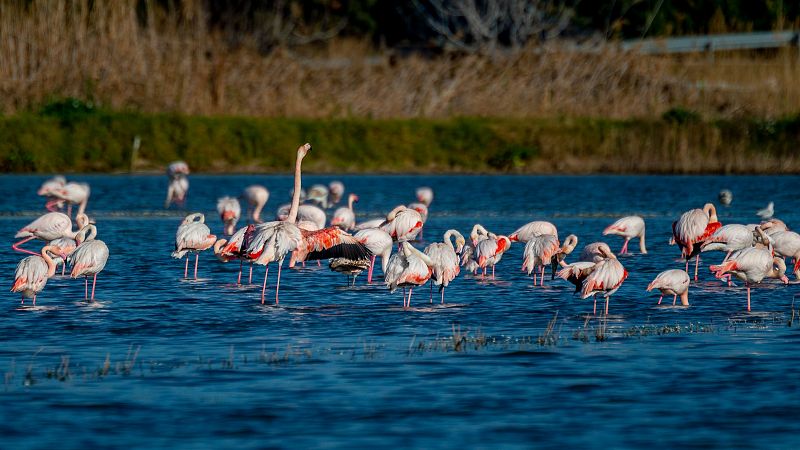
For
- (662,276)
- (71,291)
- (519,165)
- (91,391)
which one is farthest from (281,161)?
(91,391)

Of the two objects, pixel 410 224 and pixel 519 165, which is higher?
pixel 519 165

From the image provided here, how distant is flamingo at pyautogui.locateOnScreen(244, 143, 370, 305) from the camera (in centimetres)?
1512

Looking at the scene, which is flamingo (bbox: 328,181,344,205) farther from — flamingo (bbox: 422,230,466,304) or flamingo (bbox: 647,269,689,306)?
flamingo (bbox: 647,269,689,306)

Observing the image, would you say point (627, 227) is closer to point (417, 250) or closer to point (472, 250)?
point (472, 250)

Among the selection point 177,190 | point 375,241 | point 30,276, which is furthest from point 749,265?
point 177,190

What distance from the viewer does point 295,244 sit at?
15.2 meters

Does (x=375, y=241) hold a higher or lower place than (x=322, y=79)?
lower

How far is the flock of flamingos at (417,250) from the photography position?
559 inches

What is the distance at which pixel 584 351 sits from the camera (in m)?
11.9

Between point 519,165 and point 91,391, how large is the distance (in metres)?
28.8

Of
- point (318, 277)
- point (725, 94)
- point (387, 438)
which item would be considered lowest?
point (387, 438)

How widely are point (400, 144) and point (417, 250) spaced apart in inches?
923

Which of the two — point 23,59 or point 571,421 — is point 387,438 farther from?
point 23,59

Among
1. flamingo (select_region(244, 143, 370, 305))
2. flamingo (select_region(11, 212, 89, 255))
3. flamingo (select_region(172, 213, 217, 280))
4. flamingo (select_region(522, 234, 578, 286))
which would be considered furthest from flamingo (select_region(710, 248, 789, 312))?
flamingo (select_region(11, 212, 89, 255))
